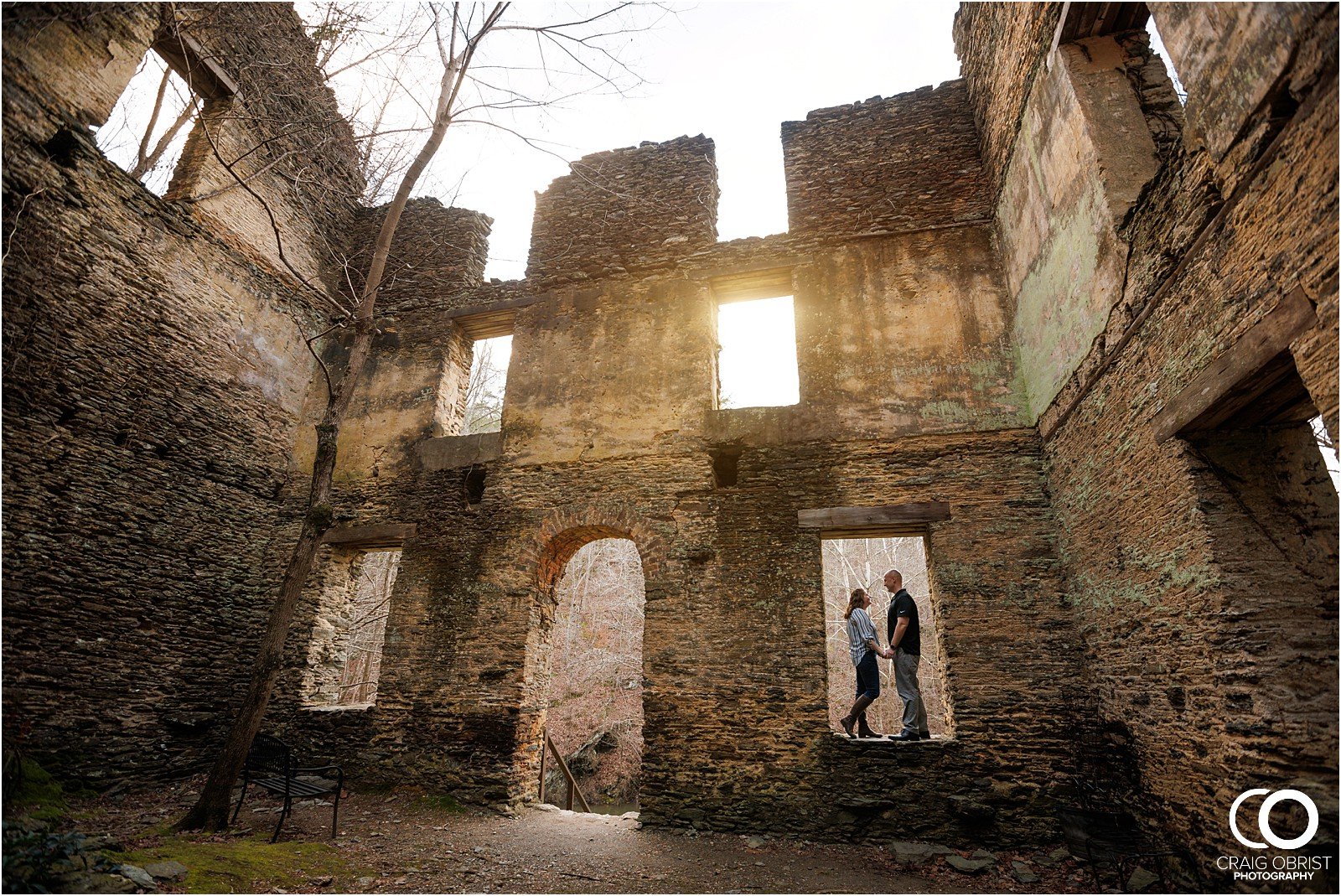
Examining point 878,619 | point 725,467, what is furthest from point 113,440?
point 878,619

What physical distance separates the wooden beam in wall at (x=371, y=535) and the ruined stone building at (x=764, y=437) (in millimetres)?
50

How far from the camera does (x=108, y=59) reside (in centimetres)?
679

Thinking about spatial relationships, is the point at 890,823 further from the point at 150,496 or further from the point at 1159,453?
the point at 150,496

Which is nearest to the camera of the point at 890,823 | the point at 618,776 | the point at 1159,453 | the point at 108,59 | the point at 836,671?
the point at 1159,453

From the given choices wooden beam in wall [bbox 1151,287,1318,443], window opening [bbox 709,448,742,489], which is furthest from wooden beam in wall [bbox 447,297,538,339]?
wooden beam in wall [bbox 1151,287,1318,443]

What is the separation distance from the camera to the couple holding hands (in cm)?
623

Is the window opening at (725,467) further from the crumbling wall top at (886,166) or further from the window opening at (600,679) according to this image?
the window opening at (600,679)

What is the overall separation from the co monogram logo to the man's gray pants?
2.48 meters

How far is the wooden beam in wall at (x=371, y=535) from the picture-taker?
8.02m

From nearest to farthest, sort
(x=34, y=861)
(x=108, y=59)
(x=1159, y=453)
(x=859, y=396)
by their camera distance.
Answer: (x=34, y=861) < (x=1159, y=453) < (x=108, y=59) < (x=859, y=396)

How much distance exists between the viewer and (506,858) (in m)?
5.10

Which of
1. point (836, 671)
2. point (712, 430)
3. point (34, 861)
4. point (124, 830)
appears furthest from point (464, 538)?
point (836, 671)

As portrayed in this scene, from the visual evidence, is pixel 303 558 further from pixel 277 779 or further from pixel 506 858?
pixel 506 858

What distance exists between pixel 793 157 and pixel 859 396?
3957 millimetres
